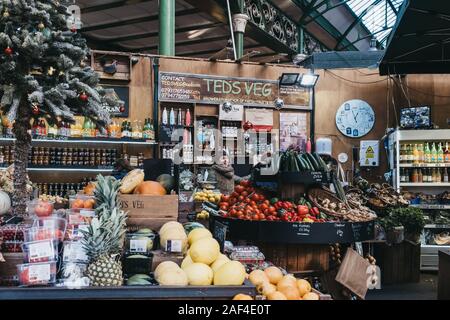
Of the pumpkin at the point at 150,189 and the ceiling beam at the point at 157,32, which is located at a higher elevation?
the ceiling beam at the point at 157,32

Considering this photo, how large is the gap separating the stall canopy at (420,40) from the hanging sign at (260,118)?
2.01 m

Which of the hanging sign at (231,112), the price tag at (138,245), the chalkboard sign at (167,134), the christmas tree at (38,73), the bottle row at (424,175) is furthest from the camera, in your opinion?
the hanging sign at (231,112)

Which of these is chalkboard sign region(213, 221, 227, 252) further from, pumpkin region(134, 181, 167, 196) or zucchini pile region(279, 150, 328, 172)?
zucchini pile region(279, 150, 328, 172)

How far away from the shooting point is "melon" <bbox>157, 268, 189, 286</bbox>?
7.91ft

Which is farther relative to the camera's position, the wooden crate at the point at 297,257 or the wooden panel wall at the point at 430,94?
the wooden panel wall at the point at 430,94

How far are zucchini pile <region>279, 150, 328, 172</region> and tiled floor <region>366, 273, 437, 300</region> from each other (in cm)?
190

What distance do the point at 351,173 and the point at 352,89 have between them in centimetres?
154

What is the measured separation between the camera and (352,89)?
29.1 feet

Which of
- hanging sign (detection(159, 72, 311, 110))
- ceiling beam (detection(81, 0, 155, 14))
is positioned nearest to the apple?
hanging sign (detection(159, 72, 311, 110))

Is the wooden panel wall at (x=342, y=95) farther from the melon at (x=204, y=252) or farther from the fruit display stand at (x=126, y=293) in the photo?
the fruit display stand at (x=126, y=293)

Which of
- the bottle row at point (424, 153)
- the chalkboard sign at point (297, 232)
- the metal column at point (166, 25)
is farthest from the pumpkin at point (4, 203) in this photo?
the bottle row at point (424, 153)

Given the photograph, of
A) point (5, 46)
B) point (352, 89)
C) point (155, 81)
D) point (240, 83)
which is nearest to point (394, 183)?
point (352, 89)

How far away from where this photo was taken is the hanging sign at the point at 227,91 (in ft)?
26.2

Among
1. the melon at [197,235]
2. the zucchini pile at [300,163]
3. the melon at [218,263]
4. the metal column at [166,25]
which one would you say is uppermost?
the metal column at [166,25]
